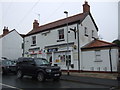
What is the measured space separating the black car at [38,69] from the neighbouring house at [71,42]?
17.4 feet

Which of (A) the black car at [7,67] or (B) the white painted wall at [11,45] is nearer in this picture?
(A) the black car at [7,67]

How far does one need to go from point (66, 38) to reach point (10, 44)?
2152 centimetres

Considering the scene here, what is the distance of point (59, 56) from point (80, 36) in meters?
4.50

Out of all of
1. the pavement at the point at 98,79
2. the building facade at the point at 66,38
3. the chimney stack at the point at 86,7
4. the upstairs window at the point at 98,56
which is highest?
the chimney stack at the point at 86,7

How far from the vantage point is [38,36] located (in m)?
30.3

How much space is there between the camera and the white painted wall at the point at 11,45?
42.1m

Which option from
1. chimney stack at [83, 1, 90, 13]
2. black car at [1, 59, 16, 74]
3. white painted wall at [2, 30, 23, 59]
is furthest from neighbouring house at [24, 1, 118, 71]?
white painted wall at [2, 30, 23, 59]

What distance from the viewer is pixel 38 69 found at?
15172 mm

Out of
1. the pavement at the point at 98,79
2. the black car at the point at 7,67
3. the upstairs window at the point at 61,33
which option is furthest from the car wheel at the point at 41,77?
the upstairs window at the point at 61,33

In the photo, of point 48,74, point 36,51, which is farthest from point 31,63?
point 36,51

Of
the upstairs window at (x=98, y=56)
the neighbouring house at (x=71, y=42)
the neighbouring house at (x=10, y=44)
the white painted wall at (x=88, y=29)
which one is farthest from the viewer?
the neighbouring house at (x=10, y=44)

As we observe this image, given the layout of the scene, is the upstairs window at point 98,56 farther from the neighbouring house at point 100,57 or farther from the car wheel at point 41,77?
the car wheel at point 41,77

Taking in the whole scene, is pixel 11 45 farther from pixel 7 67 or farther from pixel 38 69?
pixel 38 69

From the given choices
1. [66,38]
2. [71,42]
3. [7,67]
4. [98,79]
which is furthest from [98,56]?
[7,67]
